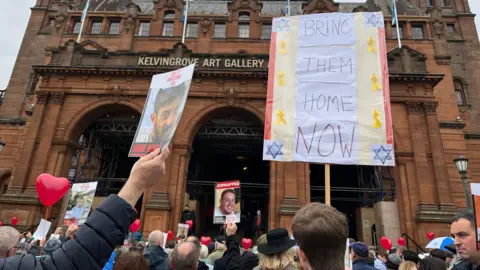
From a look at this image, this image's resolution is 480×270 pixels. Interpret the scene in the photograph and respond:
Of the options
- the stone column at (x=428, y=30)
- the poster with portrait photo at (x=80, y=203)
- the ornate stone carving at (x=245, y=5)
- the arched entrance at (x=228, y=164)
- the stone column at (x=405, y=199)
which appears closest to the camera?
the poster with portrait photo at (x=80, y=203)

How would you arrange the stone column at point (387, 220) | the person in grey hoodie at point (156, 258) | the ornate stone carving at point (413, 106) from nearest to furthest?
the person in grey hoodie at point (156, 258)
the stone column at point (387, 220)
the ornate stone carving at point (413, 106)

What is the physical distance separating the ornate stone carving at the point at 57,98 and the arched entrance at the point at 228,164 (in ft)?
31.2

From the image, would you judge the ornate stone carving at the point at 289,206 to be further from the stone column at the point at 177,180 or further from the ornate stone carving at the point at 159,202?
the ornate stone carving at the point at 159,202

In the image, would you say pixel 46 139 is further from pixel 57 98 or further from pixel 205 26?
pixel 205 26

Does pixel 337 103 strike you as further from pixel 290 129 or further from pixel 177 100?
pixel 177 100

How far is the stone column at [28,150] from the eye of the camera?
1880 centimetres

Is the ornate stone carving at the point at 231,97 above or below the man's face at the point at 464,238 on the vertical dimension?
above

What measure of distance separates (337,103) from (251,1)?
2602 cm

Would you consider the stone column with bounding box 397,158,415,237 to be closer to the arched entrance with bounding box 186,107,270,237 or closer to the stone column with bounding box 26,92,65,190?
the arched entrance with bounding box 186,107,270,237

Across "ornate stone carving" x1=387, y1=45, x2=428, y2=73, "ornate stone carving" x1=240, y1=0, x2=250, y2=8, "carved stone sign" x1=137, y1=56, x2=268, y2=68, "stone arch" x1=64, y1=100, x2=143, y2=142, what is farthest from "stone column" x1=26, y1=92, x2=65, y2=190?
"ornate stone carving" x1=387, y1=45, x2=428, y2=73

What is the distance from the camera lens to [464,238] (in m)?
3.35

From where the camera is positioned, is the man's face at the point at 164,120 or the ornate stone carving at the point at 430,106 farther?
the ornate stone carving at the point at 430,106

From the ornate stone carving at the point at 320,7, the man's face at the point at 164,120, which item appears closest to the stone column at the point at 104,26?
the ornate stone carving at the point at 320,7

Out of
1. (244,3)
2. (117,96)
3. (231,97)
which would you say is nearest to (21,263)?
(231,97)
